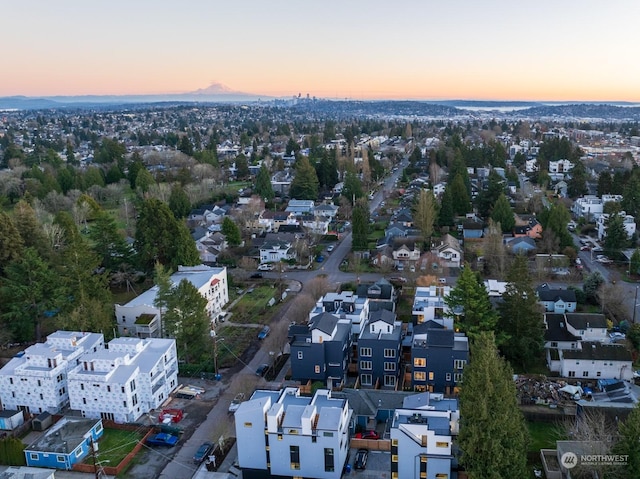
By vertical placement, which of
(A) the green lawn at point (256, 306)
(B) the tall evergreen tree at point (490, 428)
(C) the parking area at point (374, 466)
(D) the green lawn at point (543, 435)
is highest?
(B) the tall evergreen tree at point (490, 428)

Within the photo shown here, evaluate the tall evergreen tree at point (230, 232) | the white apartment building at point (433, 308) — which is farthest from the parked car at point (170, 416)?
the tall evergreen tree at point (230, 232)

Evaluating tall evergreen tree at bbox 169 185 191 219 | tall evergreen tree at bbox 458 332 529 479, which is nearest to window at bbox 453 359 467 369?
tall evergreen tree at bbox 458 332 529 479

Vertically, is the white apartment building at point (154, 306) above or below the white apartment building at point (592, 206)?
below

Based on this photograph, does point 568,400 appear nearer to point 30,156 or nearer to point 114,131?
point 30,156

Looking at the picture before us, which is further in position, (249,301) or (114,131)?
(114,131)

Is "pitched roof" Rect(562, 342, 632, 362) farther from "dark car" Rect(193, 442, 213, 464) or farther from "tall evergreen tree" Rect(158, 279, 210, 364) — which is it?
"tall evergreen tree" Rect(158, 279, 210, 364)

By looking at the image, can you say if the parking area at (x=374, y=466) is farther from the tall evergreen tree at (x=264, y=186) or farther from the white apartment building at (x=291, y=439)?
the tall evergreen tree at (x=264, y=186)

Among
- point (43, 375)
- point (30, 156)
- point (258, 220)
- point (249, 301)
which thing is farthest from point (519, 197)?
point (30, 156)
